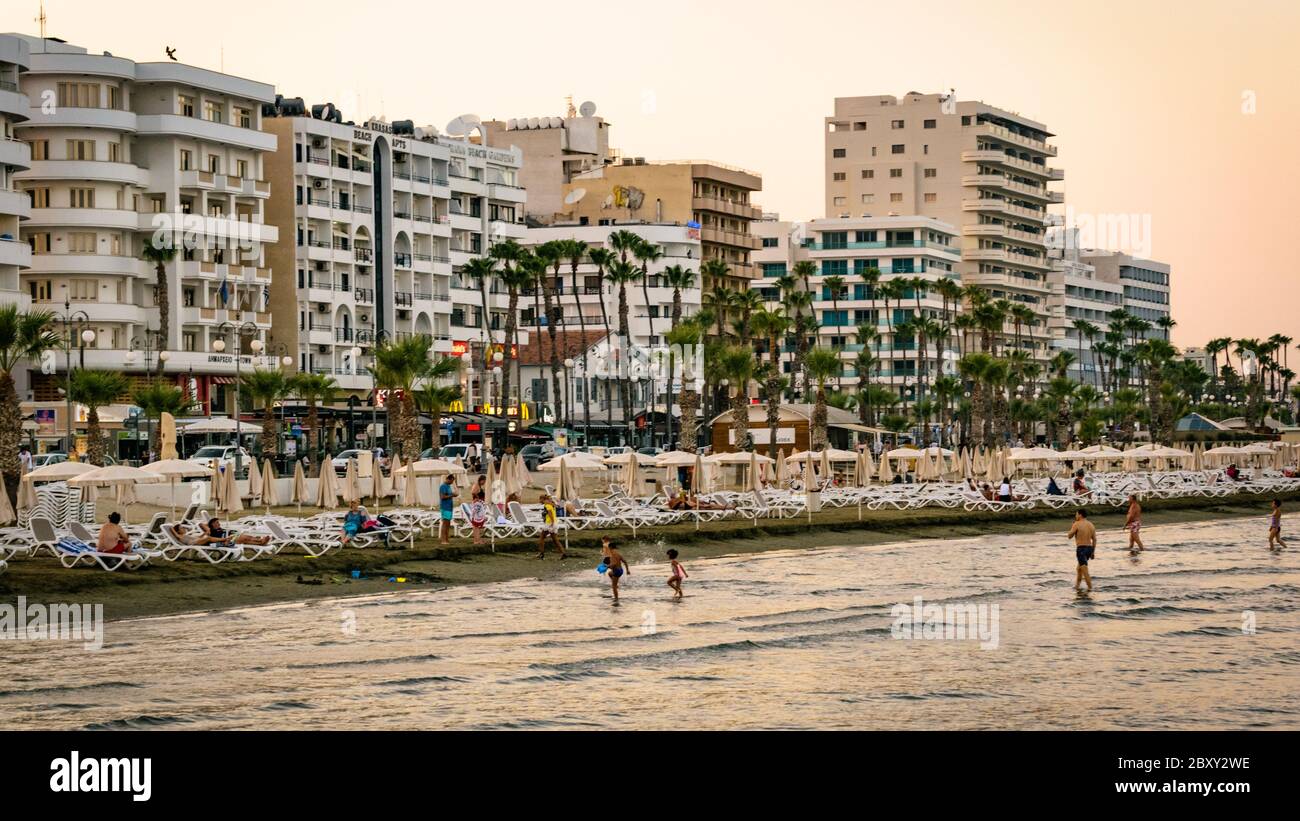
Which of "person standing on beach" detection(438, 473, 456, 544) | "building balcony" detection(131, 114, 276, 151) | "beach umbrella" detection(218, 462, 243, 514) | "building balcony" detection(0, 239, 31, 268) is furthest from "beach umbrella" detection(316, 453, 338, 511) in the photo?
"building balcony" detection(131, 114, 276, 151)

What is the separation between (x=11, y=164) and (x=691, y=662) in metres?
57.8

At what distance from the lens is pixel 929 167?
16500 centimetres

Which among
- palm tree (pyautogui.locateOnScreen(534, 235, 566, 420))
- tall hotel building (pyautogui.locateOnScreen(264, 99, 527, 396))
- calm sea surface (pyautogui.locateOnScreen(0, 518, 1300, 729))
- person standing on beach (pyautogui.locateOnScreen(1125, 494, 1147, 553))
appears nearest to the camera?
calm sea surface (pyautogui.locateOnScreen(0, 518, 1300, 729))

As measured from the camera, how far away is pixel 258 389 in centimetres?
6675

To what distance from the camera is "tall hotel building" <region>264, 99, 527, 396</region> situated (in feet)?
317

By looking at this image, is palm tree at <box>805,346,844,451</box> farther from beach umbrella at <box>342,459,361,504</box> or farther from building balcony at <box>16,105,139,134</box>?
building balcony at <box>16,105,139,134</box>

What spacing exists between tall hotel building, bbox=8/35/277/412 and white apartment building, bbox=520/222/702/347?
3644 centimetres

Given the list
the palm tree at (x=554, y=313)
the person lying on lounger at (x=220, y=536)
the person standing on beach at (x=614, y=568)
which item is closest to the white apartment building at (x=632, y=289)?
the palm tree at (x=554, y=313)

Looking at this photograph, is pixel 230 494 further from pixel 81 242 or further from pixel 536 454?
pixel 81 242

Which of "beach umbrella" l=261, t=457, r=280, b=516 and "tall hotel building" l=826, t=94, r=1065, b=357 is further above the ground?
"tall hotel building" l=826, t=94, r=1065, b=357

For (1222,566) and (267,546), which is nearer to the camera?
(267,546)
